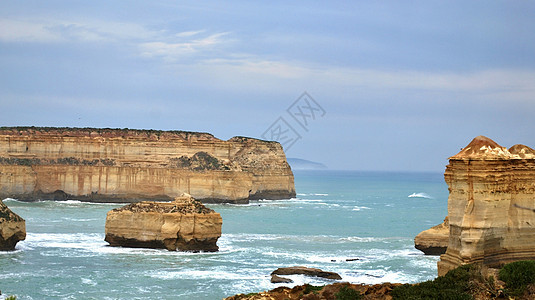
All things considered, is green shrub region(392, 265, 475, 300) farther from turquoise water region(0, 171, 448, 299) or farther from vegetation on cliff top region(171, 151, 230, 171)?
vegetation on cliff top region(171, 151, 230, 171)

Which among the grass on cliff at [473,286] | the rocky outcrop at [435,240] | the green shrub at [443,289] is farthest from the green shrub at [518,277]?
the rocky outcrop at [435,240]

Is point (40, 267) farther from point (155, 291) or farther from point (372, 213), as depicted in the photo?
point (372, 213)

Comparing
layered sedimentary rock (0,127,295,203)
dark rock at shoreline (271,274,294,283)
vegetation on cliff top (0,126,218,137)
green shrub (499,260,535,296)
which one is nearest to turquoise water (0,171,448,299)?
→ dark rock at shoreline (271,274,294,283)

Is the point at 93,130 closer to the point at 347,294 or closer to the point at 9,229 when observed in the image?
the point at 9,229

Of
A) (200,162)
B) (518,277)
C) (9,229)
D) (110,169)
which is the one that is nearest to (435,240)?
(518,277)

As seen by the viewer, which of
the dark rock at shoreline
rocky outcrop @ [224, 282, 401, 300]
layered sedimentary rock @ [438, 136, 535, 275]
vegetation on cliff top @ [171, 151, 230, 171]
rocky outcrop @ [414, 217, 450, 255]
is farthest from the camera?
vegetation on cliff top @ [171, 151, 230, 171]

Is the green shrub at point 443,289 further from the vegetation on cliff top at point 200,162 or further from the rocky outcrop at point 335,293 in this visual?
the vegetation on cliff top at point 200,162

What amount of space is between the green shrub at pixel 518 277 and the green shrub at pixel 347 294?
133 inches

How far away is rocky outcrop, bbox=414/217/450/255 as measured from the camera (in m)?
31.1

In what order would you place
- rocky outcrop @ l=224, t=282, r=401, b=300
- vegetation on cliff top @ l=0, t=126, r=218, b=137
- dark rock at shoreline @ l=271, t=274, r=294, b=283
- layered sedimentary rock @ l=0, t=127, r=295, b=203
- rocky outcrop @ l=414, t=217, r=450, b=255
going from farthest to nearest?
vegetation on cliff top @ l=0, t=126, r=218, b=137 → layered sedimentary rock @ l=0, t=127, r=295, b=203 → rocky outcrop @ l=414, t=217, r=450, b=255 → dark rock at shoreline @ l=271, t=274, r=294, b=283 → rocky outcrop @ l=224, t=282, r=401, b=300

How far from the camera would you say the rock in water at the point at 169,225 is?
3216 centimetres

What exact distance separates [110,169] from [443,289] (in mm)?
64430

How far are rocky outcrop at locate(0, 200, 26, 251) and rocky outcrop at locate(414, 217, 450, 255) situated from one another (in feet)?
61.1

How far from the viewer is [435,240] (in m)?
31.5
